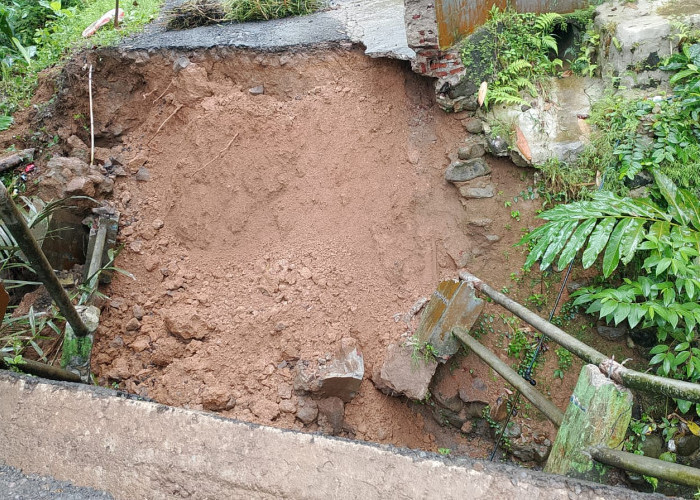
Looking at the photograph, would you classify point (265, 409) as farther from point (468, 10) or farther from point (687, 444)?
point (468, 10)

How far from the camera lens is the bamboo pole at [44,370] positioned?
2.94m

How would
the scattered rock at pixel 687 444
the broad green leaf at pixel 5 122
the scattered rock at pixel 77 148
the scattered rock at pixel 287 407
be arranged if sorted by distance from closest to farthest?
the scattered rock at pixel 687 444 < the scattered rock at pixel 287 407 < the scattered rock at pixel 77 148 < the broad green leaf at pixel 5 122

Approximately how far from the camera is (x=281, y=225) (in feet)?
14.3

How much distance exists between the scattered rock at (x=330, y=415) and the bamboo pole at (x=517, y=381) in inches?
37.8

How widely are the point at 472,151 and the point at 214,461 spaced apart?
2.89 meters

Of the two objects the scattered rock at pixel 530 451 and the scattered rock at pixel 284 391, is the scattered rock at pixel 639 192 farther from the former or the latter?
the scattered rock at pixel 284 391

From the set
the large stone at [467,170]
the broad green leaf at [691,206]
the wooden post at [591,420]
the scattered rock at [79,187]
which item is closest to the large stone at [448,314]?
the large stone at [467,170]

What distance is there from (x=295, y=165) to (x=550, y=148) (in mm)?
1983

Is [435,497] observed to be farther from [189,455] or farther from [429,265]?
[429,265]

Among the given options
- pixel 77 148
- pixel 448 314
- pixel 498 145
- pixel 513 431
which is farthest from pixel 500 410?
pixel 77 148

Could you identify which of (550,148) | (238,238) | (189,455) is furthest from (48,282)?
(550,148)

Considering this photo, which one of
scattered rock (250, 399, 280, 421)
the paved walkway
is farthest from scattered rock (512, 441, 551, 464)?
the paved walkway

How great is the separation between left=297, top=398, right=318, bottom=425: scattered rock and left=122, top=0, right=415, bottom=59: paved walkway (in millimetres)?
2658

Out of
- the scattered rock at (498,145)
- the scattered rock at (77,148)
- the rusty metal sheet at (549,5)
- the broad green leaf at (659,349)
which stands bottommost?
the broad green leaf at (659,349)
